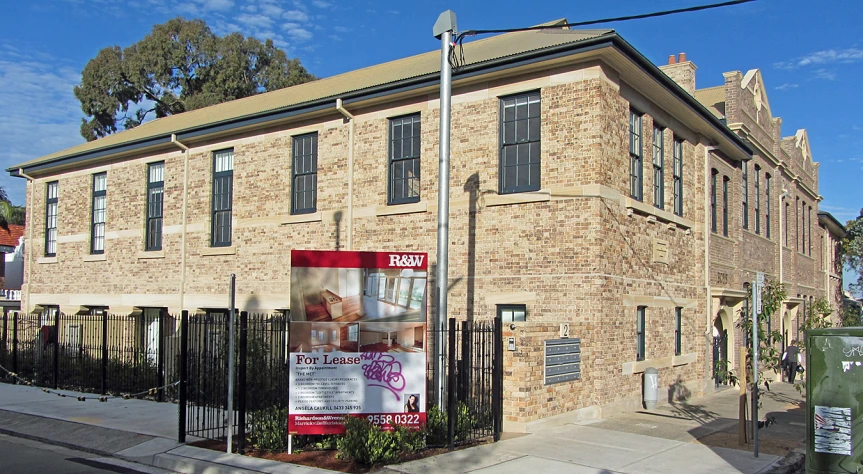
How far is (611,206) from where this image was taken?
1477 cm

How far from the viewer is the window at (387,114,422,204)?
17094 millimetres

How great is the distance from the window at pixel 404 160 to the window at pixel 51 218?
559 inches

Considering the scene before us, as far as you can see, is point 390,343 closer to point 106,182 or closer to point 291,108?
point 291,108

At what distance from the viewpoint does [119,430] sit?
12.4 meters

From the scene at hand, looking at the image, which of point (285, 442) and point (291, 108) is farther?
point (291, 108)

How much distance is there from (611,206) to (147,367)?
1046 centimetres

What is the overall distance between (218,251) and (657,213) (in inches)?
445

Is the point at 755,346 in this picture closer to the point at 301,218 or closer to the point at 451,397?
the point at 451,397

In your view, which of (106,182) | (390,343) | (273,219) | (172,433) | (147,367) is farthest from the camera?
(106,182)

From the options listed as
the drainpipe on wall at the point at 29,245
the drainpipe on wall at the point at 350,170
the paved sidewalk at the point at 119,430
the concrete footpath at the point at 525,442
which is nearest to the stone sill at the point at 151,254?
the paved sidewalk at the point at 119,430

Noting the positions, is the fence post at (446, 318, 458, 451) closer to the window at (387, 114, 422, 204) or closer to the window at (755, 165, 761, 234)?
the window at (387, 114, 422, 204)

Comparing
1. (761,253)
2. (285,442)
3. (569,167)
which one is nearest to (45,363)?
(285,442)

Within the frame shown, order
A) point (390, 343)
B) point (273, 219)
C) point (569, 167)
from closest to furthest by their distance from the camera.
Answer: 1. point (390, 343)
2. point (569, 167)
3. point (273, 219)

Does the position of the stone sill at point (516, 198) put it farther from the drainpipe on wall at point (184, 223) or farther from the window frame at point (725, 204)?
the drainpipe on wall at point (184, 223)
